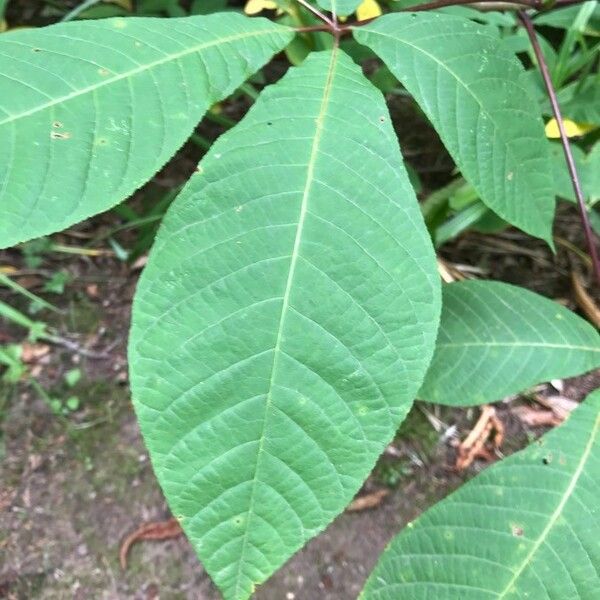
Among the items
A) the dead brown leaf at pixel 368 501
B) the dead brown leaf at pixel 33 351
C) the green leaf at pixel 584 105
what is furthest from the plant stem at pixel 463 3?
the dead brown leaf at pixel 33 351

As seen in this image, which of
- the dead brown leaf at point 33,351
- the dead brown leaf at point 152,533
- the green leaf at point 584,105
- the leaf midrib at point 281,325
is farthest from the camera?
the dead brown leaf at point 33,351

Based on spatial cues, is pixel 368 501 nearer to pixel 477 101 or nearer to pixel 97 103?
pixel 477 101

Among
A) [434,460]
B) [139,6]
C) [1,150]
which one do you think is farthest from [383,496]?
[139,6]

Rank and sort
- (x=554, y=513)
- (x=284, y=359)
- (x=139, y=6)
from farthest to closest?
(x=139, y=6)
(x=554, y=513)
(x=284, y=359)

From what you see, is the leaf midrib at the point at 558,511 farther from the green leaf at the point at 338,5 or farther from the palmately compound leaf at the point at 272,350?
the green leaf at the point at 338,5

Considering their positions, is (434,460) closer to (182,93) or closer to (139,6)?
(182,93)
